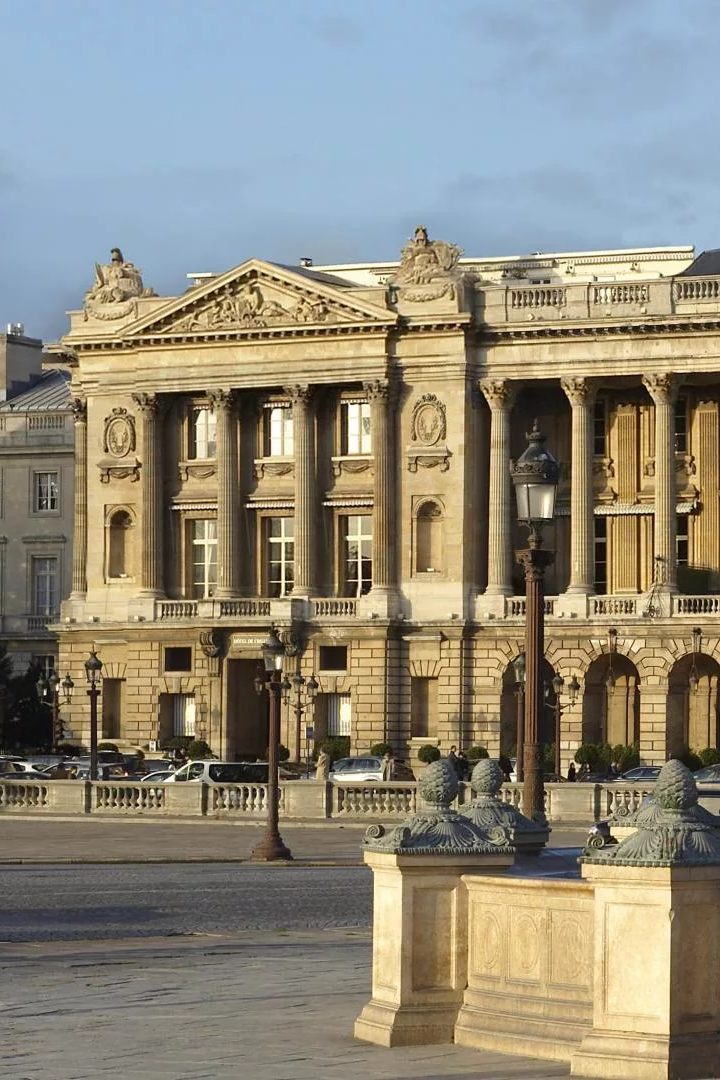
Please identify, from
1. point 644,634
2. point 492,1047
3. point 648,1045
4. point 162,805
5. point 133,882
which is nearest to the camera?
point 648,1045

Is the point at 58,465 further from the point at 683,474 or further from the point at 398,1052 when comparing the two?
the point at 398,1052

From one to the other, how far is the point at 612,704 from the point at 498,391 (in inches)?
459

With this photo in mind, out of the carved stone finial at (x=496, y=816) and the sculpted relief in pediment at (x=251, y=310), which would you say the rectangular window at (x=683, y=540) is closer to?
the sculpted relief in pediment at (x=251, y=310)

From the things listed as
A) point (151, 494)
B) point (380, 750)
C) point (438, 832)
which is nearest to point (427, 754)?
point (380, 750)

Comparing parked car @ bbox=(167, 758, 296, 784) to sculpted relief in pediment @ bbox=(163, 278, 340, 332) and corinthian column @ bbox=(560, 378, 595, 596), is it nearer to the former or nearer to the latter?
corinthian column @ bbox=(560, 378, 595, 596)

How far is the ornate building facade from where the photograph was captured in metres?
93.7

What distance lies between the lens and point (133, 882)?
4297 centimetres

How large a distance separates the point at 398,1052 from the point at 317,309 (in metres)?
79.2

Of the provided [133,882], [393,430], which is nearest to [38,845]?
[133,882]

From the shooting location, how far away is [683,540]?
9619 cm

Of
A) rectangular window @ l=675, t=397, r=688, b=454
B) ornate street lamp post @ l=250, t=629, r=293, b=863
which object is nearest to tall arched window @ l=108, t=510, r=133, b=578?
rectangular window @ l=675, t=397, r=688, b=454

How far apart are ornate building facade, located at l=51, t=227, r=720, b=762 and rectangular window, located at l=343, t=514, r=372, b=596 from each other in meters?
0.09

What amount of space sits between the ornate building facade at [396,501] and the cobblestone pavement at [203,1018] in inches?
2601

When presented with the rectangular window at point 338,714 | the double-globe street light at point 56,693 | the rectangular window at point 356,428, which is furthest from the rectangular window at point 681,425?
the double-globe street light at point 56,693
